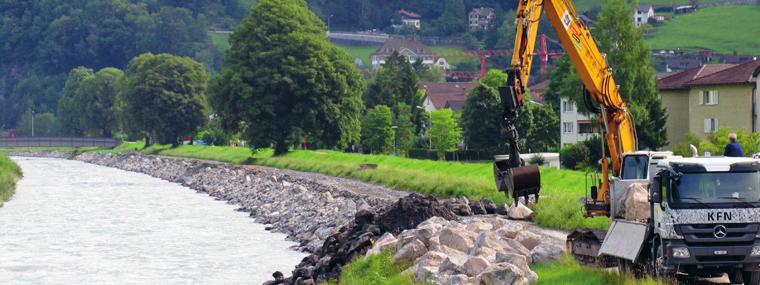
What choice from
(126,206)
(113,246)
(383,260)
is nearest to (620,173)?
(383,260)

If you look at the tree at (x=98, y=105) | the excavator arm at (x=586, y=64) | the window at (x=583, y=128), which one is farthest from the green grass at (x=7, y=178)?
the tree at (x=98, y=105)

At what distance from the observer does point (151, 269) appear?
45.2m

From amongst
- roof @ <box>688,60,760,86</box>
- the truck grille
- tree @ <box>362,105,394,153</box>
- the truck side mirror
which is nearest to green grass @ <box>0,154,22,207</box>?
tree @ <box>362,105,394,153</box>

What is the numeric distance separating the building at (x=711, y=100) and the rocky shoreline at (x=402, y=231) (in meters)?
23.5

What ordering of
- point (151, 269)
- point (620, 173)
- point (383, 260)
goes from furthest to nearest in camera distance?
point (151, 269) < point (620, 173) < point (383, 260)

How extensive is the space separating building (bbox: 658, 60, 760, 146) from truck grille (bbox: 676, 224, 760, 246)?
55.6 metres

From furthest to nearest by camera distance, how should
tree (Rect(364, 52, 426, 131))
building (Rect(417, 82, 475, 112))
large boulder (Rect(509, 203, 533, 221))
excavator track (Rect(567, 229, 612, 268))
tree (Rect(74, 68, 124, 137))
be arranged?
1. tree (Rect(74, 68, 124, 137))
2. building (Rect(417, 82, 475, 112))
3. tree (Rect(364, 52, 426, 131))
4. large boulder (Rect(509, 203, 533, 221))
5. excavator track (Rect(567, 229, 612, 268))

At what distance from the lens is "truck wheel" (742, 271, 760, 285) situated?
86.2 feet

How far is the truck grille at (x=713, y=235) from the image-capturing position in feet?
84.4

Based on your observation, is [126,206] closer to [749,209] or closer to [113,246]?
[113,246]

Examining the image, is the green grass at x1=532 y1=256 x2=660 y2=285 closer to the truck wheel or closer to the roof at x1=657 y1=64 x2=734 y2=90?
the truck wheel

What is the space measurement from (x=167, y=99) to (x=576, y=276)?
12930 cm

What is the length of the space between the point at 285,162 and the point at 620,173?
68224 millimetres

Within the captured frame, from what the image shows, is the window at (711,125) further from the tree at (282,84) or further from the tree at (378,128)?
the tree at (378,128)
